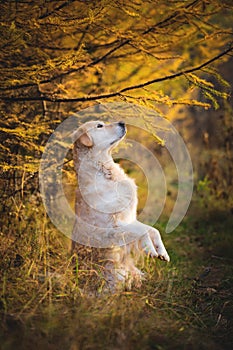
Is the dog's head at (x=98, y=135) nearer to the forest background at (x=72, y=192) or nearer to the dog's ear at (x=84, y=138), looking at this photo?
the dog's ear at (x=84, y=138)

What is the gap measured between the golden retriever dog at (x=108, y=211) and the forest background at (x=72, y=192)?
22cm

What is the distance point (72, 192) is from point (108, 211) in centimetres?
156

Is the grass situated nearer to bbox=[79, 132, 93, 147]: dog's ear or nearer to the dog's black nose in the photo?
bbox=[79, 132, 93, 147]: dog's ear

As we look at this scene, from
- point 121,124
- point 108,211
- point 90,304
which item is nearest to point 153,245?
point 108,211

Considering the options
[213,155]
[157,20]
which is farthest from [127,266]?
[213,155]

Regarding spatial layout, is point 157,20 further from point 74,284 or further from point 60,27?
point 74,284

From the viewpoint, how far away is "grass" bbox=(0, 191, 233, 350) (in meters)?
2.72

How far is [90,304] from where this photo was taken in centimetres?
312

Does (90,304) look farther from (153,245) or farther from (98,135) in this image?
(98,135)

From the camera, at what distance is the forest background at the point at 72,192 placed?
288 centimetres

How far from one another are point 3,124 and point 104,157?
1.00 metres

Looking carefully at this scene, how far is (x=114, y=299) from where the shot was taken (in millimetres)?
3219

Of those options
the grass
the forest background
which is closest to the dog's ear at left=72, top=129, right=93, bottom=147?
the forest background

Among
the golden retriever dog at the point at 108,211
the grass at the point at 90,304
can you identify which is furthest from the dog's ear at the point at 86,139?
the grass at the point at 90,304
